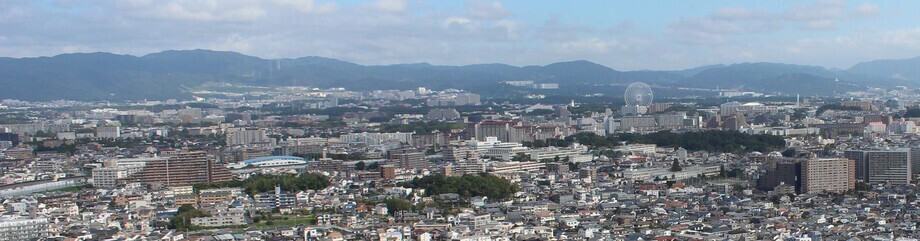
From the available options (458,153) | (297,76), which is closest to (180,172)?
(458,153)

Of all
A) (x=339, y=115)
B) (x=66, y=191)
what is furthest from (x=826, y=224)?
(x=339, y=115)

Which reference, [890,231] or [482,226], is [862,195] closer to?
[890,231]

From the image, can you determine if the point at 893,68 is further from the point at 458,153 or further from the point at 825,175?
the point at 825,175

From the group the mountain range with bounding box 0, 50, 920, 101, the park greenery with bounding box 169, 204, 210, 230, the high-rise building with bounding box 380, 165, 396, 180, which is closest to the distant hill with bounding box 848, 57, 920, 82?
the mountain range with bounding box 0, 50, 920, 101

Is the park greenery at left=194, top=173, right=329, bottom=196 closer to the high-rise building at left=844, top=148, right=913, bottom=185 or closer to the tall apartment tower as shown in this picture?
the tall apartment tower

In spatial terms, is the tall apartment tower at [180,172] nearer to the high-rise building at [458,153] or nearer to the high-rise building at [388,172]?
the high-rise building at [388,172]

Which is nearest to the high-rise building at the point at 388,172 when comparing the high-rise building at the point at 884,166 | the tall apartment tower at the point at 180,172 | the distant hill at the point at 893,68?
the tall apartment tower at the point at 180,172

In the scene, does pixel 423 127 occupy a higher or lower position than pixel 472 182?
higher
